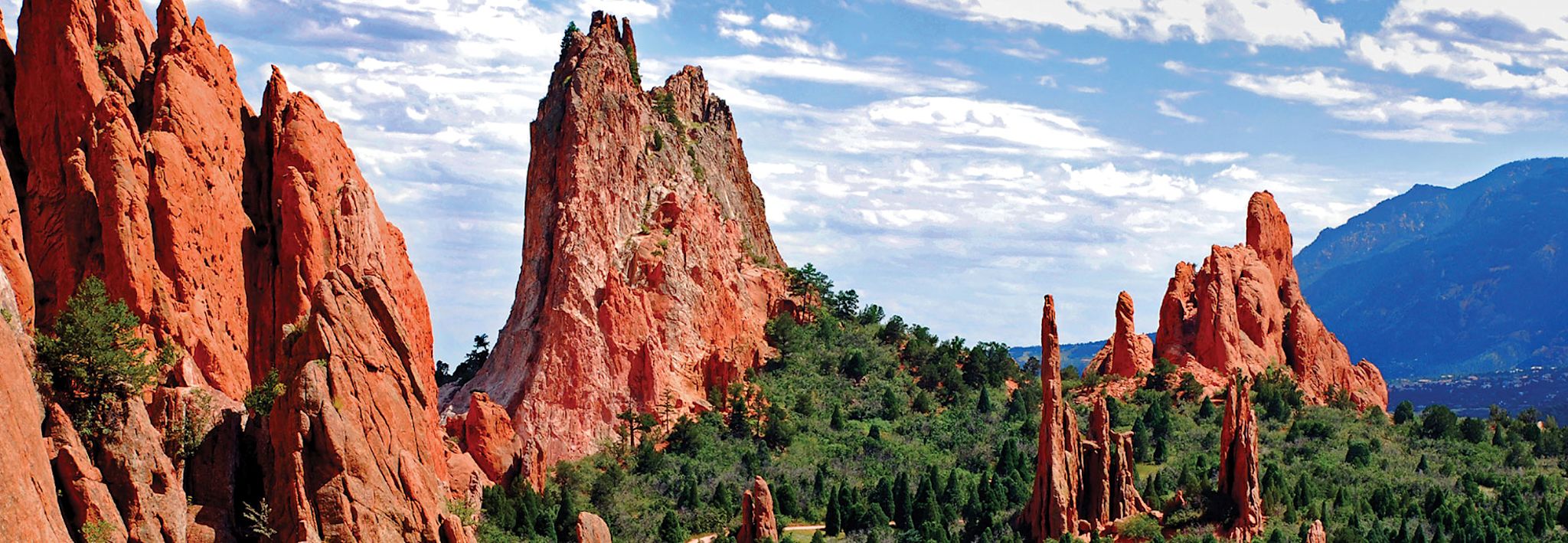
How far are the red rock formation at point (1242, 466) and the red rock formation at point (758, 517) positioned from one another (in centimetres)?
2139

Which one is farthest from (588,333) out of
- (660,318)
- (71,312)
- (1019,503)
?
(71,312)

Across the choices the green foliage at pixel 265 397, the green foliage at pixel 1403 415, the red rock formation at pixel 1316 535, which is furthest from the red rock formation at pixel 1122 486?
the green foliage at pixel 265 397

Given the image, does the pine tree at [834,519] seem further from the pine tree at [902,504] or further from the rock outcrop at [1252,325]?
the rock outcrop at [1252,325]

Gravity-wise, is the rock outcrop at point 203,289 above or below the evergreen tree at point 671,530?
above

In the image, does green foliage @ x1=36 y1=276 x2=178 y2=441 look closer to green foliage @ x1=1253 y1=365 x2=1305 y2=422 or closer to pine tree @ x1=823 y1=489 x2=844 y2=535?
pine tree @ x1=823 y1=489 x2=844 y2=535

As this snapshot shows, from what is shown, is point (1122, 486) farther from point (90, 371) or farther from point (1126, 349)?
point (90, 371)

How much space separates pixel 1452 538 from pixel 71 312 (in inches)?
2595

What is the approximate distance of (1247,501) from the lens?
96.3 metres

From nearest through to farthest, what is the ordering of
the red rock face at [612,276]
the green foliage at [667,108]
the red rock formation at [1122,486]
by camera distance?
the red rock formation at [1122,486] < the red rock face at [612,276] < the green foliage at [667,108]

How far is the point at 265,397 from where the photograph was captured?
58.0m

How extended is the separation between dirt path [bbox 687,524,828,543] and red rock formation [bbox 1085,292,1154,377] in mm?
36261

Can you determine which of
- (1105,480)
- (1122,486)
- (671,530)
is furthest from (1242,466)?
(671,530)

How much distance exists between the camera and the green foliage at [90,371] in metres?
52.5

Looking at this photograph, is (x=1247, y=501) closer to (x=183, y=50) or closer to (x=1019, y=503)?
(x=1019, y=503)
